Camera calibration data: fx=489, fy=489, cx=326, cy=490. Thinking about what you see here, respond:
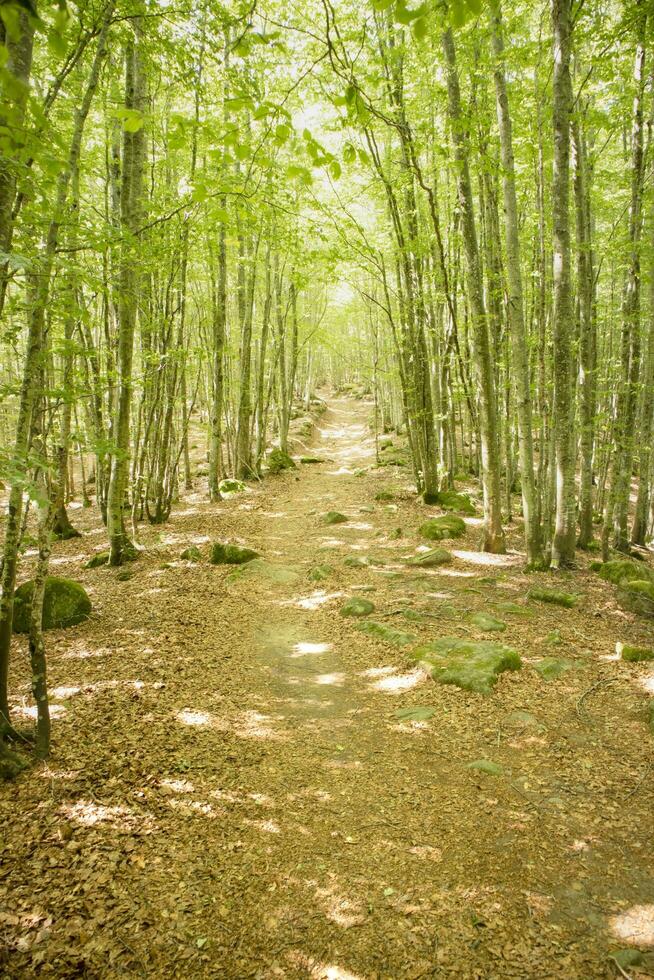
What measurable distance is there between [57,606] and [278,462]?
13646 mm

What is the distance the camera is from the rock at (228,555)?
10086 millimetres

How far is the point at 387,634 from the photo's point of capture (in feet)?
23.1

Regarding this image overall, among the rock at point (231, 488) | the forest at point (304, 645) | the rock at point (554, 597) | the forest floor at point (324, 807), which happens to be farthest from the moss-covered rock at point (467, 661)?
the rock at point (231, 488)

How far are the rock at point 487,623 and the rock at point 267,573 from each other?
3423mm

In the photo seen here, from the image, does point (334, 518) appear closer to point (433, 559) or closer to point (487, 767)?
point (433, 559)

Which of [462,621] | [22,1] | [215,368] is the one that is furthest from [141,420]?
[22,1]

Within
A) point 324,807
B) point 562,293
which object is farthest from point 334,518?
point 324,807

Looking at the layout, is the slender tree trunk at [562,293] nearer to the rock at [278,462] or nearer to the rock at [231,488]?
the rock at [231,488]

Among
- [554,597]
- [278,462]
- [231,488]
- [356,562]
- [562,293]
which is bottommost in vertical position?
[554,597]

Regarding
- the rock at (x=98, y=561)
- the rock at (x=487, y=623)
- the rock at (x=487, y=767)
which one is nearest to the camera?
the rock at (x=487, y=767)

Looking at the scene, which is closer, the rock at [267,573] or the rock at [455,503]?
the rock at [267,573]

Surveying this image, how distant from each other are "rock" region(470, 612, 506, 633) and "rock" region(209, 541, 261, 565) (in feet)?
15.8

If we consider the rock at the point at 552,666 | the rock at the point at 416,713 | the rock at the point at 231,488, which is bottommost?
the rock at the point at 416,713

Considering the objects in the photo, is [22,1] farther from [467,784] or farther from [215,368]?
[215,368]
